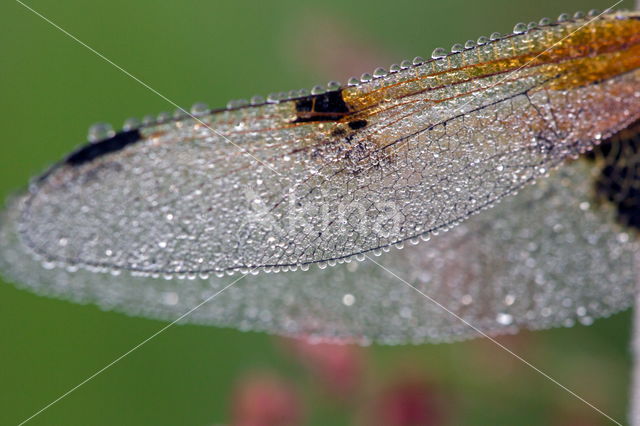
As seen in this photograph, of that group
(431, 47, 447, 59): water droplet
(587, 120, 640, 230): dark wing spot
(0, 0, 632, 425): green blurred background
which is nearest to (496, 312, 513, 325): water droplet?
(587, 120, 640, 230): dark wing spot

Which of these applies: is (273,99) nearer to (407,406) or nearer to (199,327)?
(199,327)

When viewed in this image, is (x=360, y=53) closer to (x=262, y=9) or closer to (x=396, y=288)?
(x=262, y=9)

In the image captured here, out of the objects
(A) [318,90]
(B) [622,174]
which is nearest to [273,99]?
(A) [318,90]

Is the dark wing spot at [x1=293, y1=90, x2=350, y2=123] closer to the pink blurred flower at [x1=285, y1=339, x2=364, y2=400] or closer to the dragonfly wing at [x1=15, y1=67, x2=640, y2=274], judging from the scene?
the dragonfly wing at [x1=15, y1=67, x2=640, y2=274]

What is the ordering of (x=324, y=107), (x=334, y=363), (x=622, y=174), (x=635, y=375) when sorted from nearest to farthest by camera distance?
(x=324, y=107) < (x=622, y=174) < (x=635, y=375) < (x=334, y=363)

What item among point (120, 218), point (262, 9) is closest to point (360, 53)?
point (262, 9)
